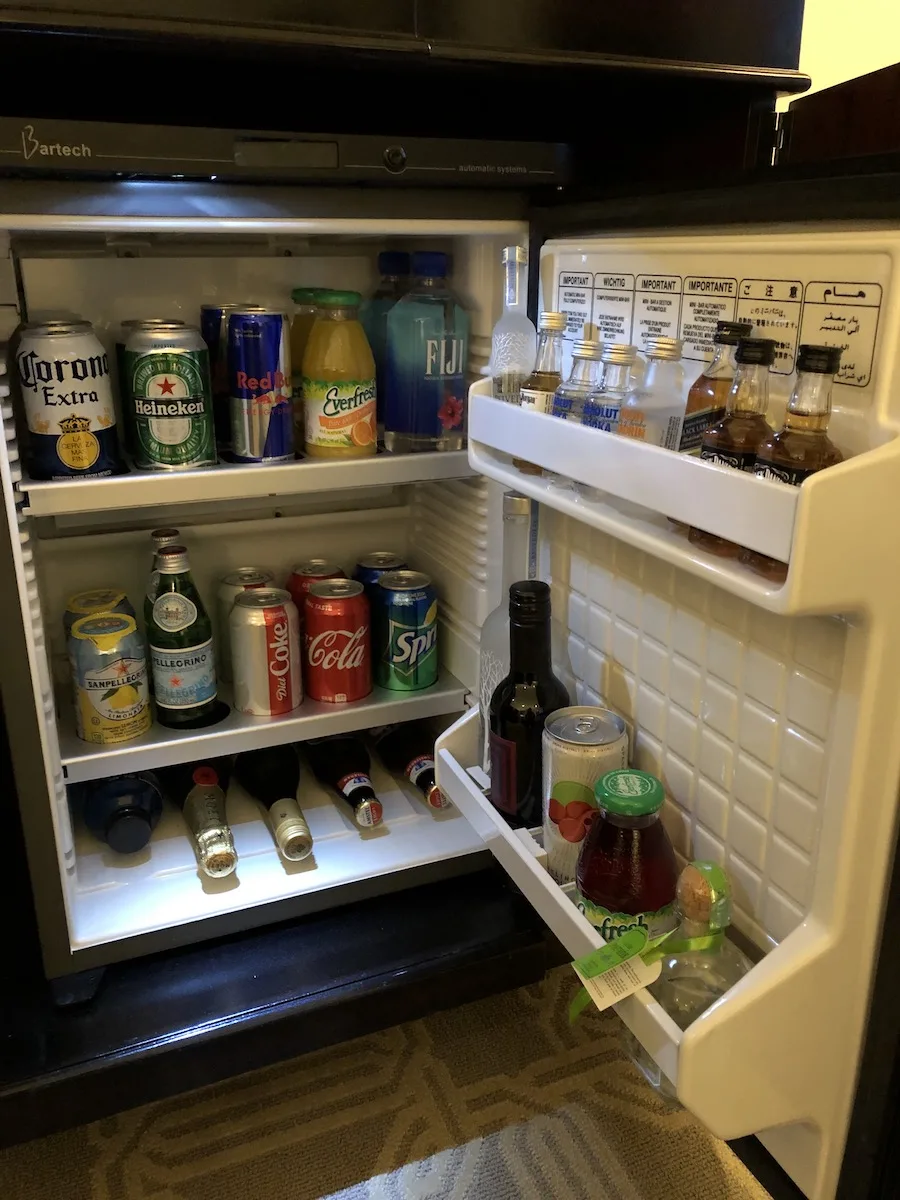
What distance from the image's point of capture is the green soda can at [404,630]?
135 cm

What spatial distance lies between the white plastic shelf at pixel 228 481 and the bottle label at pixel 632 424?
426 mm

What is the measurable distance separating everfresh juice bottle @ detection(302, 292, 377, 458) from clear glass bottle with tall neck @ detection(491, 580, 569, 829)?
0.33 m

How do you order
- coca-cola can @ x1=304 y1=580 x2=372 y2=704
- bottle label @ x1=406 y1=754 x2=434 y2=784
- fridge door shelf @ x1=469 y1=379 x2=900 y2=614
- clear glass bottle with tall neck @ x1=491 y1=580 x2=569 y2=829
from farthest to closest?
bottle label @ x1=406 y1=754 x2=434 y2=784, coca-cola can @ x1=304 y1=580 x2=372 y2=704, clear glass bottle with tall neck @ x1=491 y1=580 x2=569 y2=829, fridge door shelf @ x1=469 y1=379 x2=900 y2=614

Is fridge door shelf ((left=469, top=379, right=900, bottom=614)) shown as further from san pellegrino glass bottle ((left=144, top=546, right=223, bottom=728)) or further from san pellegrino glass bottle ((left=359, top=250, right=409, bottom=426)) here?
san pellegrino glass bottle ((left=144, top=546, right=223, bottom=728))

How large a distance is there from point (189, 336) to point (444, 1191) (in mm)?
1039

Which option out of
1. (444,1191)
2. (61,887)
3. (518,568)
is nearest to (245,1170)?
(444,1191)

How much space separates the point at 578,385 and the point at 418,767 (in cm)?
77

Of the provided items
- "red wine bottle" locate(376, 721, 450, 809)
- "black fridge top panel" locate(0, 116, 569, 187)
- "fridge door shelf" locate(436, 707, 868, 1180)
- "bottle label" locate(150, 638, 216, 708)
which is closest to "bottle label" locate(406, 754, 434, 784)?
"red wine bottle" locate(376, 721, 450, 809)

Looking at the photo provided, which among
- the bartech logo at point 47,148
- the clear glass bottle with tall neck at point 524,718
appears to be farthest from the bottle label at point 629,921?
the bartech logo at point 47,148

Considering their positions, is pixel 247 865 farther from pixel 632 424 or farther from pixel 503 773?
pixel 632 424

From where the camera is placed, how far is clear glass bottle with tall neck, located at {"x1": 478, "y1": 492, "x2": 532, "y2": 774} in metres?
1.03

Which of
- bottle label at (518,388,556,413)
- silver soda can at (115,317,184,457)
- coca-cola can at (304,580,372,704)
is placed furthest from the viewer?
coca-cola can at (304,580,372,704)

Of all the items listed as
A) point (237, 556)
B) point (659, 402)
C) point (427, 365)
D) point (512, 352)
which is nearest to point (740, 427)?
point (659, 402)

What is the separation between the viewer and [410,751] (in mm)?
1532
